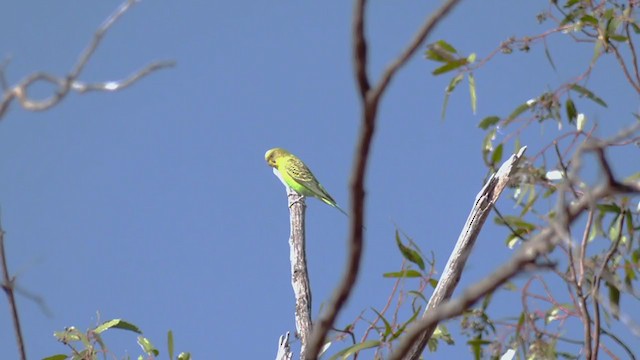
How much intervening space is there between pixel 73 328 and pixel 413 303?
0.85 metres

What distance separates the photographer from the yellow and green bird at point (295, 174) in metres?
5.23

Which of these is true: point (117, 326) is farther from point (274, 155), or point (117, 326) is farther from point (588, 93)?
point (274, 155)

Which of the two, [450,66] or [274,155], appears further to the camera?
[274,155]

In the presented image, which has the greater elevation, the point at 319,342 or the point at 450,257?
the point at 450,257

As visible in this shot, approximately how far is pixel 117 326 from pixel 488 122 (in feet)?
3.50

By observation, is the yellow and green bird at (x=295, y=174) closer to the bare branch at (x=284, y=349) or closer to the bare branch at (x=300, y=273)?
the bare branch at (x=300, y=273)

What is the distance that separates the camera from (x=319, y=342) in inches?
34.2

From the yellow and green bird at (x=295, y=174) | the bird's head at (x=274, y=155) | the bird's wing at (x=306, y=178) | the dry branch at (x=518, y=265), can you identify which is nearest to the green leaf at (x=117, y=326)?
the dry branch at (x=518, y=265)

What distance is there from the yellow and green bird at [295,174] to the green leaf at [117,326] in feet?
8.31

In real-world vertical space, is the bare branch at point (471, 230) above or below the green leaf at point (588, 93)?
below

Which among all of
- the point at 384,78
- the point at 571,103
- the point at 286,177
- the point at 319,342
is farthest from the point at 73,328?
the point at 286,177

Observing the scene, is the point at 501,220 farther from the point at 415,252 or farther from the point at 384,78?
the point at 384,78

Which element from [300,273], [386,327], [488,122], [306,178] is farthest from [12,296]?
[306,178]

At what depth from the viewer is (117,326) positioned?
96.8 inches
